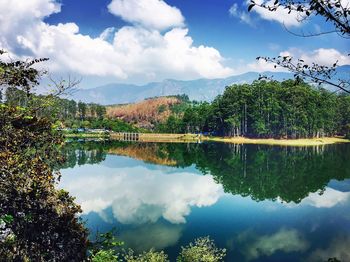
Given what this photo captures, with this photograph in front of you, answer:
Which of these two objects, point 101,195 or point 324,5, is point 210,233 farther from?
point 324,5

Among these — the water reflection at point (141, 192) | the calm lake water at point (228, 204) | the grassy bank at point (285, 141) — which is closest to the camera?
the calm lake water at point (228, 204)

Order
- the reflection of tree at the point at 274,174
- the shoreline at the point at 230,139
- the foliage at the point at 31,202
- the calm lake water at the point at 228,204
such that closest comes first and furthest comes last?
the foliage at the point at 31,202 < the calm lake water at the point at 228,204 < the reflection of tree at the point at 274,174 < the shoreline at the point at 230,139

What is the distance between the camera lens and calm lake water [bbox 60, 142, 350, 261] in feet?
73.9

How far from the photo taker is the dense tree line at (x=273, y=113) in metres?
104

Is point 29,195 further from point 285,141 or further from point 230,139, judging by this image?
point 230,139

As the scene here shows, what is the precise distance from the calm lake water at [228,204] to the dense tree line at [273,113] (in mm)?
45156

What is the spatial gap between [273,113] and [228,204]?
7843 cm

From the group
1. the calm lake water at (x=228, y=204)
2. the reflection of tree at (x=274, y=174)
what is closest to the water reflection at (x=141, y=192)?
the calm lake water at (x=228, y=204)

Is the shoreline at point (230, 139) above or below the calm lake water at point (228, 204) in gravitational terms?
above

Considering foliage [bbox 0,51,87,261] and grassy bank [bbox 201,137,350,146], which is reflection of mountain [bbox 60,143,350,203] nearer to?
foliage [bbox 0,51,87,261]

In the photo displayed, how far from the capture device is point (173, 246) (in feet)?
70.6

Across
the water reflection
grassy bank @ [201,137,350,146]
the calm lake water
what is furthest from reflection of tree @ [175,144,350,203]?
grassy bank @ [201,137,350,146]

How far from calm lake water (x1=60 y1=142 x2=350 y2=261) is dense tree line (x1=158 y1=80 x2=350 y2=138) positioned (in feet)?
148

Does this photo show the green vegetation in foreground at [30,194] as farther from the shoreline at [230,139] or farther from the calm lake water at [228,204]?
the shoreline at [230,139]
